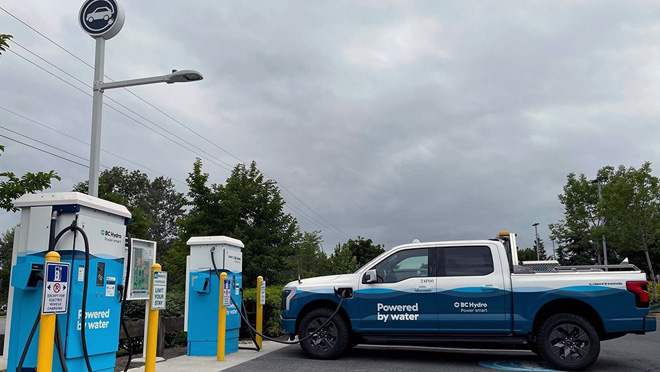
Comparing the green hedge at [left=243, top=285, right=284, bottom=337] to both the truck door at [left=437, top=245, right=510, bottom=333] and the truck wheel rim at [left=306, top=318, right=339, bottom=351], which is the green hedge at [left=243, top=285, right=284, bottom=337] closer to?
the truck wheel rim at [left=306, top=318, right=339, bottom=351]

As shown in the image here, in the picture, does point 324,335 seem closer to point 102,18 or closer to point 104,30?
point 104,30

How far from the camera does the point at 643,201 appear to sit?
26.6m

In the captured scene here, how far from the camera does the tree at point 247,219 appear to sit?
65.4 ft

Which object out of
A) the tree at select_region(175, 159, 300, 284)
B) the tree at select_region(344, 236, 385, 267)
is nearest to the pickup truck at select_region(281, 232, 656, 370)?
the tree at select_region(175, 159, 300, 284)

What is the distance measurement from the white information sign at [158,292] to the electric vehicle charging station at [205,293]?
76.3 inches

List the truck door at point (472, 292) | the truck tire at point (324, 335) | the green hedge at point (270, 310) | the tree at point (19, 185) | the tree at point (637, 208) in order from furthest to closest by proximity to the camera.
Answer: the tree at point (637, 208)
the green hedge at point (270, 310)
the truck tire at point (324, 335)
the truck door at point (472, 292)
the tree at point (19, 185)

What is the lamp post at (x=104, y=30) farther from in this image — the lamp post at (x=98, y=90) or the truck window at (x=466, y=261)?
the truck window at (x=466, y=261)

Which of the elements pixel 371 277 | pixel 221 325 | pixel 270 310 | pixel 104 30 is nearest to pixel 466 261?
pixel 371 277

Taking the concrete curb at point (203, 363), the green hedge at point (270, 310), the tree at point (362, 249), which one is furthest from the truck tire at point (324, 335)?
the tree at point (362, 249)

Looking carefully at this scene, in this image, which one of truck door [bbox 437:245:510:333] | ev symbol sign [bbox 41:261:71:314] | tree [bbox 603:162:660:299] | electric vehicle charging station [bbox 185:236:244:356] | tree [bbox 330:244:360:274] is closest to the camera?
ev symbol sign [bbox 41:261:71:314]

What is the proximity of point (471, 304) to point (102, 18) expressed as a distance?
7882 millimetres

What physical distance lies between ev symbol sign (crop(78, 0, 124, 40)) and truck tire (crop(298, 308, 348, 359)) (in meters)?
6.01

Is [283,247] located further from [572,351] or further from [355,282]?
[572,351]

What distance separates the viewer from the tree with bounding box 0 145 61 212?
703 centimetres
